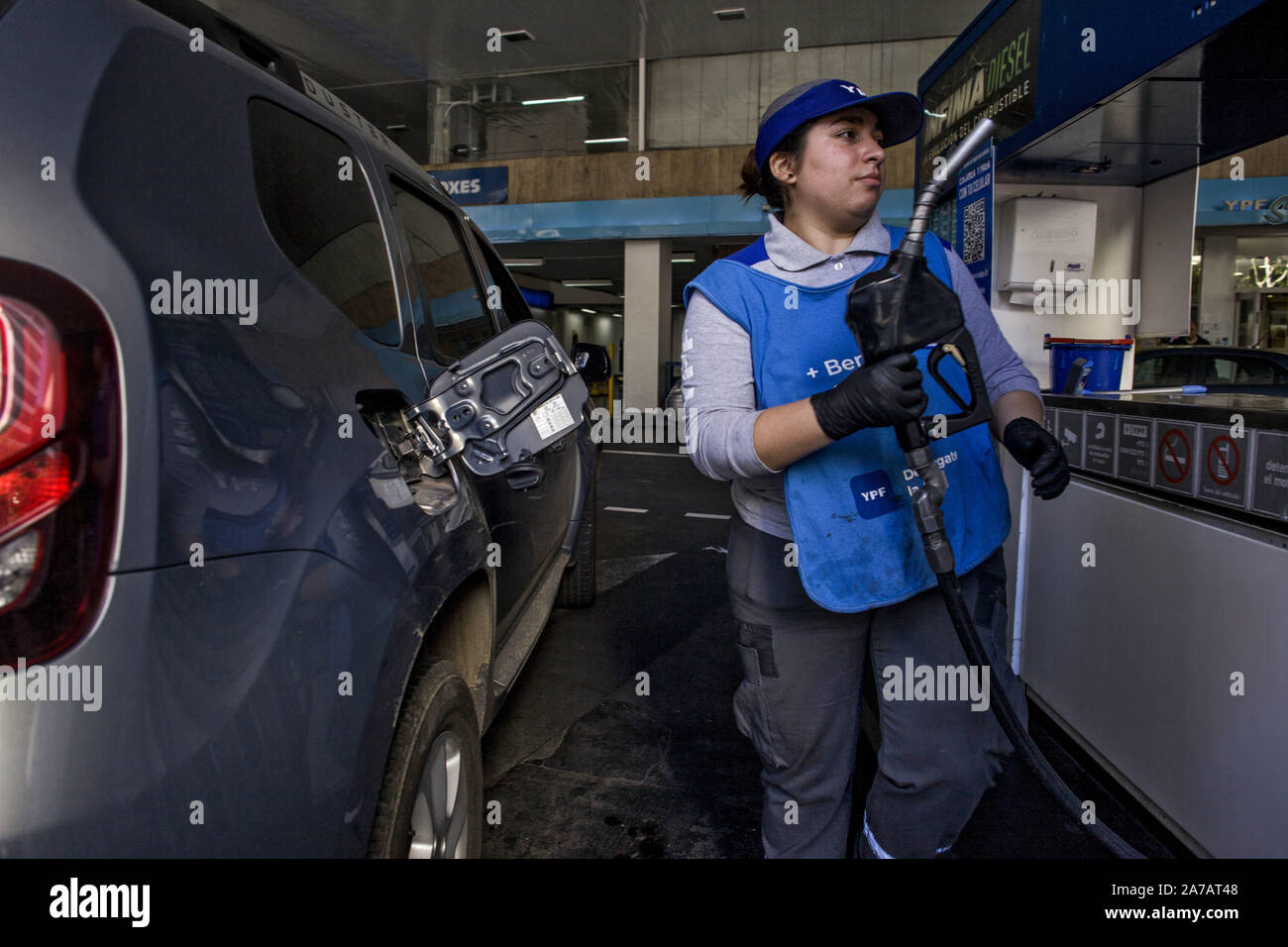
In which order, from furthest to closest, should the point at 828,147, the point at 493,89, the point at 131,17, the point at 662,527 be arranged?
1. the point at 493,89
2. the point at 662,527
3. the point at 828,147
4. the point at 131,17

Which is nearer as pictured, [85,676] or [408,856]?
[85,676]

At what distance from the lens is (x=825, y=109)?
1.78 m

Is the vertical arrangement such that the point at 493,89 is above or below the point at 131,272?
above

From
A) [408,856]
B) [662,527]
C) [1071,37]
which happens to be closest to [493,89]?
[662,527]

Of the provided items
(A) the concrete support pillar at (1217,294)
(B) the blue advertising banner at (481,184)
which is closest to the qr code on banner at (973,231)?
(A) the concrete support pillar at (1217,294)

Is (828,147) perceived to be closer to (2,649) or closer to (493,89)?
(2,649)

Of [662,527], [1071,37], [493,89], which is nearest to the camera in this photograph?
[1071,37]

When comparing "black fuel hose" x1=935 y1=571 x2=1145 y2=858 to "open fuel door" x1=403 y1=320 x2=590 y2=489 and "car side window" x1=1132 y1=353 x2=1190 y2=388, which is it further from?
"car side window" x1=1132 y1=353 x2=1190 y2=388

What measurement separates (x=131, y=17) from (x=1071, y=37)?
11.7 ft

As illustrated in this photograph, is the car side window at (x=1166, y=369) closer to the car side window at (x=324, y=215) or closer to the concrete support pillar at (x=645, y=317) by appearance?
the concrete support pillar at (x=645, y=317)

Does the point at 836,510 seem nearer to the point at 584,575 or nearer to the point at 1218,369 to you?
the point at 584,575

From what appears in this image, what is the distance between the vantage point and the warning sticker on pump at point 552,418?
201 cm

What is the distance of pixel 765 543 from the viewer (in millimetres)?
1976

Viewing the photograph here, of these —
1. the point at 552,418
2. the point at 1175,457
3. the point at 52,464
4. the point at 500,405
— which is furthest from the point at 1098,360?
the point at 52,464
